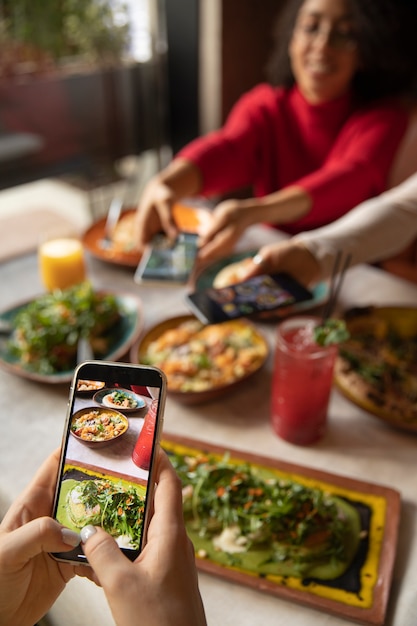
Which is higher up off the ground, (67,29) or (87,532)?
(67,29)

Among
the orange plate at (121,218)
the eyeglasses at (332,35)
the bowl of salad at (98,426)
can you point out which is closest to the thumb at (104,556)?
the bowl of salad at (98,426)

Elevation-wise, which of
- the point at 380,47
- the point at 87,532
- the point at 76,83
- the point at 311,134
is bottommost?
the point at 87,532

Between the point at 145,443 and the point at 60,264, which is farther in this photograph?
the point at 60,264

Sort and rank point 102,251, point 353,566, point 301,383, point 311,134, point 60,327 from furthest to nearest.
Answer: point 311,134, point 102,251, point 60,327, point 301,383, point 353,566

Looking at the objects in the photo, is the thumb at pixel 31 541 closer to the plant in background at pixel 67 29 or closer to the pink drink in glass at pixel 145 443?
the pink drink in glass at pixel 145 443

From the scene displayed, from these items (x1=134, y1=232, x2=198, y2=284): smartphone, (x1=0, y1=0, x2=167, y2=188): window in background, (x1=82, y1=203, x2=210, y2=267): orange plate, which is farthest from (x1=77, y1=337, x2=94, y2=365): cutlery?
(x1=0, y1=0, x2=167, y2=188): window in background

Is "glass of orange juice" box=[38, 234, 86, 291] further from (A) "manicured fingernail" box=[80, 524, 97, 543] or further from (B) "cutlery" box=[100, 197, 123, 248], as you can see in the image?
(A) "manicured fingernail" box=[80, 524, 97, 543]

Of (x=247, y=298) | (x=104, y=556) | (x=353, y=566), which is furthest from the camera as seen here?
(x=247, y=298)

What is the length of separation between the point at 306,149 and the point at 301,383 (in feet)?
4.57

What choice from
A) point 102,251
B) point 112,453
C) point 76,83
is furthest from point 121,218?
point 112,453

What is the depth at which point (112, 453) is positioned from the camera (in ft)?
2.20

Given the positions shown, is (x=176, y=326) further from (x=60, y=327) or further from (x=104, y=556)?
(x=104, y=556)

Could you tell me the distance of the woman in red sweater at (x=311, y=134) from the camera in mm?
1675

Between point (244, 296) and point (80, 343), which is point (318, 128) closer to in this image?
point (244, 296)
